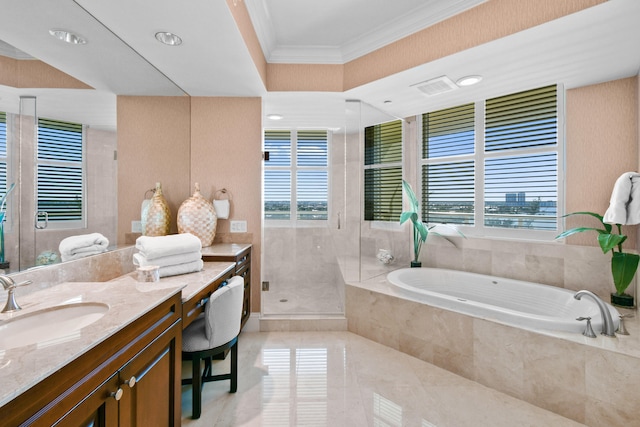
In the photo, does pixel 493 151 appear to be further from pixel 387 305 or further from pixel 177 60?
pixel 177 60

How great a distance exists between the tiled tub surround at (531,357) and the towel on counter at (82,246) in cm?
215

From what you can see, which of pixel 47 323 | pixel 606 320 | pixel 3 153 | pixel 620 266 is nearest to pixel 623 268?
pixel 620 266

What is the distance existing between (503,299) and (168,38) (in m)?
3.48

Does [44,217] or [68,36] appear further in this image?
[68,36]

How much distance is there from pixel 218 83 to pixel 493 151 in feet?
9.19

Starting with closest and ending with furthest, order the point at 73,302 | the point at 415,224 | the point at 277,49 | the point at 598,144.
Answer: the point at 73,302
the point at 598,144
the point at 277,49
the point at 415,224

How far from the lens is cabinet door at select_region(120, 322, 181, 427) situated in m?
1.04

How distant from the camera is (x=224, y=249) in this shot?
2.54 meters

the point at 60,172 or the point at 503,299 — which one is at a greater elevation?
the point at 60,172

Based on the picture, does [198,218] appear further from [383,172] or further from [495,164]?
[495,164]

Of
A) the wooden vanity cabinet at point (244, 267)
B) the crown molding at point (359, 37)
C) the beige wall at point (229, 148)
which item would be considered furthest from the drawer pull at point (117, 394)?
the crown molding at point (359, 37)

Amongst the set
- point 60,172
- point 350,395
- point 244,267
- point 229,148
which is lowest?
point 350,395

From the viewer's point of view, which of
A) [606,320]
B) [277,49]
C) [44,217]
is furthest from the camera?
[277,49]

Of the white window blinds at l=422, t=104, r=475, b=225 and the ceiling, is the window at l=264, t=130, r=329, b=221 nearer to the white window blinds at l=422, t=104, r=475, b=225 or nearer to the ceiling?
the ceiling
